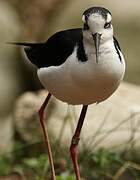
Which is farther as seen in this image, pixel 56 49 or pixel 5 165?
pixel 5 165

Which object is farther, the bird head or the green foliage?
the green foliage

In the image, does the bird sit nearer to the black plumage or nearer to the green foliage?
the black plumage

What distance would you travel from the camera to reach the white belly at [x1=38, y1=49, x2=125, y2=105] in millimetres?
2346

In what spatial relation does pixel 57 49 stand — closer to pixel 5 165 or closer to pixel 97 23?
pixel 97 23

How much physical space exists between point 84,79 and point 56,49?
28 cm

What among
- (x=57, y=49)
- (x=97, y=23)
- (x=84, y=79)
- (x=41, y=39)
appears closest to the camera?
(x=97, y=23)

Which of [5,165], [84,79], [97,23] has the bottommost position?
[5,165]

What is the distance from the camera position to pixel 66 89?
2459 mm

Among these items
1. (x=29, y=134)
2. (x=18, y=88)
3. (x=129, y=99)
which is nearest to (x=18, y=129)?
(x=29, y=134)

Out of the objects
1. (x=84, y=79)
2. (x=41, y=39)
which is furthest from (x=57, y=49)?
(x=41, y=39)

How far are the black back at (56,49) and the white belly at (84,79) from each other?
48mm

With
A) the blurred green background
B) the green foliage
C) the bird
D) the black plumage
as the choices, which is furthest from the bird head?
the blurred green background

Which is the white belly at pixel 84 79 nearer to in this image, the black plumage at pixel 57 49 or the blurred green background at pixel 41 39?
the black plumage at pixel 57 49

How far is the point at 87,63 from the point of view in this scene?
234cm
